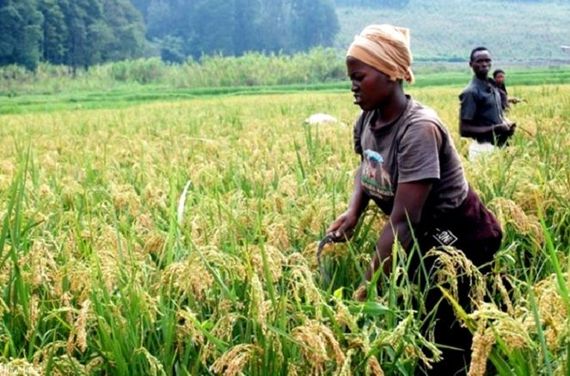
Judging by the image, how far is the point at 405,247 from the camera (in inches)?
94.4

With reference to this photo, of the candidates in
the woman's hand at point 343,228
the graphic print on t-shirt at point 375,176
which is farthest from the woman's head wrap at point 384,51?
the woman's hand at point 343,228

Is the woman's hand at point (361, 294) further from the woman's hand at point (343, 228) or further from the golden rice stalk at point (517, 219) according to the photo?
the golden rice stalk at point (517, 219)

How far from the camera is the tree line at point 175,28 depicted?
53500mm

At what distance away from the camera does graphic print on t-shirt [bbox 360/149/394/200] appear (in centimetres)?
248

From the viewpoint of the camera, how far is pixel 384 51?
2381 millimetres

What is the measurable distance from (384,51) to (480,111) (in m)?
3.56

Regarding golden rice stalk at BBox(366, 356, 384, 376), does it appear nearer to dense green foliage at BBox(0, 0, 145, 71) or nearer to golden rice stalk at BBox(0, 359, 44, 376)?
golden rice stalk at BBox(0, 359, 44, 376)

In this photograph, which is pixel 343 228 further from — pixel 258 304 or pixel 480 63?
pixel 480 63

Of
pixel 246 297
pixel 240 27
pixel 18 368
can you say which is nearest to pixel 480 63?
pixel 246 297

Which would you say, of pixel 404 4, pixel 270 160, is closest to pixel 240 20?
pixel 404 4

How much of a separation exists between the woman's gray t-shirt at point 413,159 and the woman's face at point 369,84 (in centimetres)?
9

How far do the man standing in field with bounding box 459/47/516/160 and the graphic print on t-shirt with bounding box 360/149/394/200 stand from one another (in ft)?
10.5

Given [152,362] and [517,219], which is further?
[517,219]

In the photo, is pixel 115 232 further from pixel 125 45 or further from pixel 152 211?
pixel 125 45
